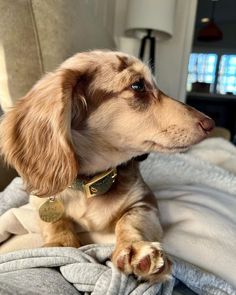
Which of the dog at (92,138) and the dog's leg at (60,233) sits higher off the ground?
the dog at (92,138)

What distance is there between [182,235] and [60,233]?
241mm

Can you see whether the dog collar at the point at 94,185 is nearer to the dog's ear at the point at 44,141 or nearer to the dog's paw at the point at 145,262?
the dog's ear at the point at 44,141

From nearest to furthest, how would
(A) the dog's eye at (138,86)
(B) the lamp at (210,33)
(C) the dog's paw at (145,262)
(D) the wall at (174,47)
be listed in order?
(C) the dog's paw at (145,262)
(A) the dog's eye at (138,86)
(D) the wall at (174,47)
(B) the lamp at (210,33)

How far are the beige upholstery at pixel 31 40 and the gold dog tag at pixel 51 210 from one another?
35 cm

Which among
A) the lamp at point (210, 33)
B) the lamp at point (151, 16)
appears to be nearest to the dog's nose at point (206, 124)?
the lamp at point (151, 16)

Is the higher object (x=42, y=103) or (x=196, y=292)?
(x=42, y=103)

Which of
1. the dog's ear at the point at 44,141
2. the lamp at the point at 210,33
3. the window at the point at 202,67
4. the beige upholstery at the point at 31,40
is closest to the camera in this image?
the dog's ear at the point at 44,141

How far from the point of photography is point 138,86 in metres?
0.84

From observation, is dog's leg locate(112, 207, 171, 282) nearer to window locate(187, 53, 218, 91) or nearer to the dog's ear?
the dog's ear

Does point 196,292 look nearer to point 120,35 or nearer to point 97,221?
point 97,221

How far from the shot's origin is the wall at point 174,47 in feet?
8.32

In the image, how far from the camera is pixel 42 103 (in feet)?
2.52

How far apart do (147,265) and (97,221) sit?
27cm

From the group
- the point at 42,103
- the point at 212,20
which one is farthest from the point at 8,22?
the point at 212,20
